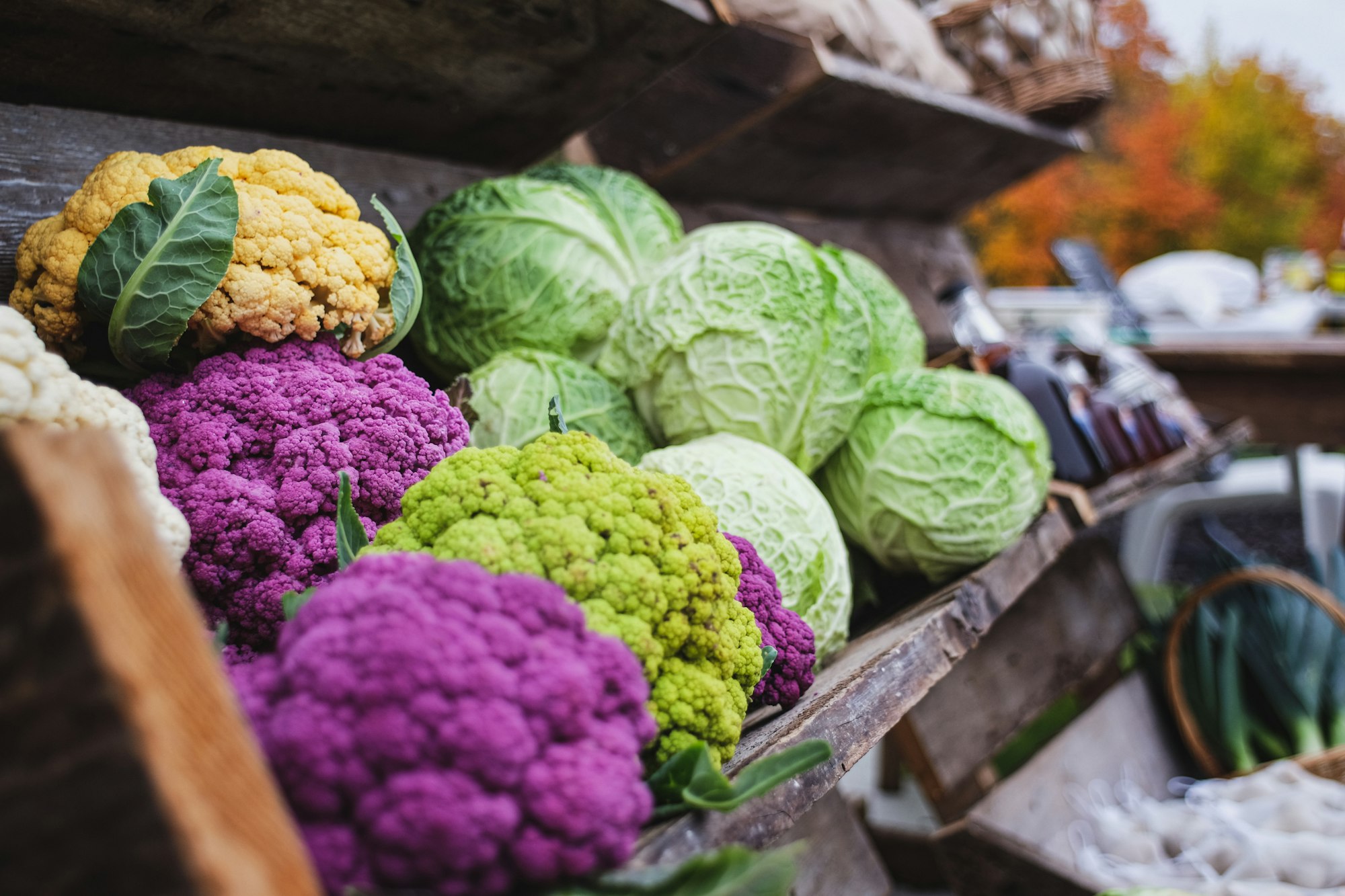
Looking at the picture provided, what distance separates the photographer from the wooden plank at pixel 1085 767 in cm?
188

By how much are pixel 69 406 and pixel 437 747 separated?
0.47 m

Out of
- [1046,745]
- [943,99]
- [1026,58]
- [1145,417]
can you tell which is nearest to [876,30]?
[943,99]

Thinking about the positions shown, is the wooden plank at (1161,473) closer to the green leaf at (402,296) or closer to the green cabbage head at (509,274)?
the green cabbage head at (509,274)

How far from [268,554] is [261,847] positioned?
20.4 inches

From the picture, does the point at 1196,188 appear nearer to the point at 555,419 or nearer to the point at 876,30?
the point at 876,30

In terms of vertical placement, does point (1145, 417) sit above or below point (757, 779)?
below

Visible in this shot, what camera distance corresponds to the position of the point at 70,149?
1094mm

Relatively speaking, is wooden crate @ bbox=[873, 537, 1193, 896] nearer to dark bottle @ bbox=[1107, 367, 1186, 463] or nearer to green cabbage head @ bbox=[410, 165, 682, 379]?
dark bottle @ bbox=[1107, 367, 1186, 463]

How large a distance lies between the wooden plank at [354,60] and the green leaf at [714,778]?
39.1 inches

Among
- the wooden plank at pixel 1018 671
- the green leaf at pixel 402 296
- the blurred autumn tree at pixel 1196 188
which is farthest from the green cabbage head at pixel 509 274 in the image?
the blurred autumn tree at pixel 1196 188

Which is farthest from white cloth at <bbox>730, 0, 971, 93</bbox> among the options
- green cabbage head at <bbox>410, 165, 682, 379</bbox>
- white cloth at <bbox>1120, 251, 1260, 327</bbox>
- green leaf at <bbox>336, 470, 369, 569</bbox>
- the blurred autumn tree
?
the blurred autumn tree

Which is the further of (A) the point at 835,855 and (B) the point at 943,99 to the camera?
(B) the point at 943,99

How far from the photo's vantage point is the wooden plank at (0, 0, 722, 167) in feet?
3.26

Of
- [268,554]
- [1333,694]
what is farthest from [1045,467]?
[268,554]
